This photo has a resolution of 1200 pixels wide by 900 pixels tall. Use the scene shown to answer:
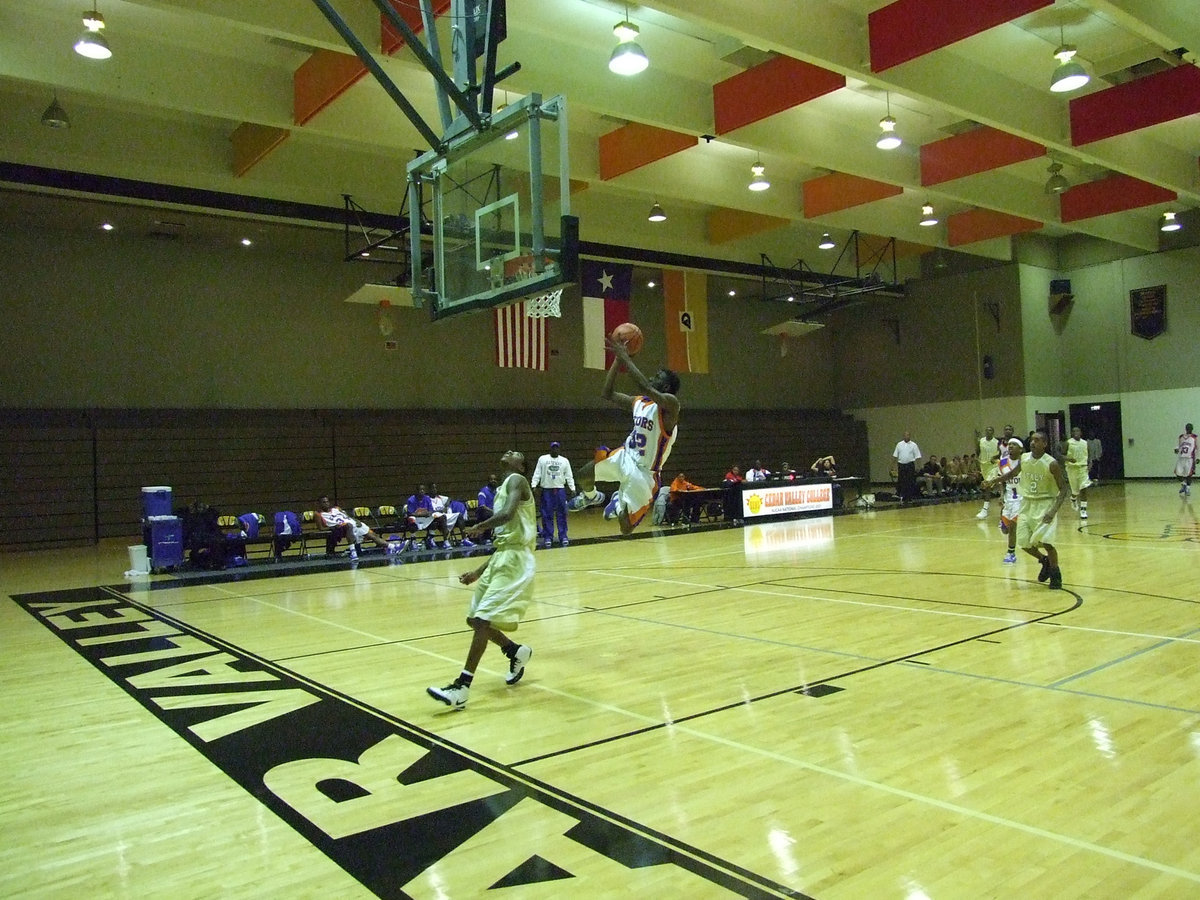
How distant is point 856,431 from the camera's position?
30188 millimetres

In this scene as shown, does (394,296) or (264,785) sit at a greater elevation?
(394,296)

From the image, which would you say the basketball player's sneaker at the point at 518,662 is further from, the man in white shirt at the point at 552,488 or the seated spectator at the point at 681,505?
the seated spectator at the point at 681,505

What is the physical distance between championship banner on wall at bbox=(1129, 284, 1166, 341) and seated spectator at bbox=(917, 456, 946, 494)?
7070mm

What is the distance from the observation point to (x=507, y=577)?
20.2 feet

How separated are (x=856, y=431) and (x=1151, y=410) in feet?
28.1

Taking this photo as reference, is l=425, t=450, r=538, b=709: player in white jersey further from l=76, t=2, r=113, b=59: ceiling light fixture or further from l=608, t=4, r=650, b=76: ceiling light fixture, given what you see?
l=76, t=2, r=113, b=59: ceiling light fixture

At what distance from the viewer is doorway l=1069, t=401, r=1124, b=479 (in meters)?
26.2

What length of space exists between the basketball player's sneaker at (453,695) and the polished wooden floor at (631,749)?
4.3 inches

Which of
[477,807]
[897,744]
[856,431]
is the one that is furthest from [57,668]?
[856,431]

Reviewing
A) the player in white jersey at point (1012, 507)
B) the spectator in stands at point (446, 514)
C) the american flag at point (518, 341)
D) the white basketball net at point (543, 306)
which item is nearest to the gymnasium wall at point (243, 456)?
the american flag at point (518, 341)

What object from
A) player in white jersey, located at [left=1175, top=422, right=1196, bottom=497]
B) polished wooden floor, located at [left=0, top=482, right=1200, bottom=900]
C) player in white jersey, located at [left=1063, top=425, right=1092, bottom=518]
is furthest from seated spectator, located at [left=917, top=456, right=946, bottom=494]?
polished wooden floor, located at [left=0, top=482, right=1200, bottom=900]

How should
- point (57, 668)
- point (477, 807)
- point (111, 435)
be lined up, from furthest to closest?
point (111, 435) → point (57, 668) → point (477, 807)

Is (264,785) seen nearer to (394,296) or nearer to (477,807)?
(477,807)

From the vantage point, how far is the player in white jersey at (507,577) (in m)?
6.00
